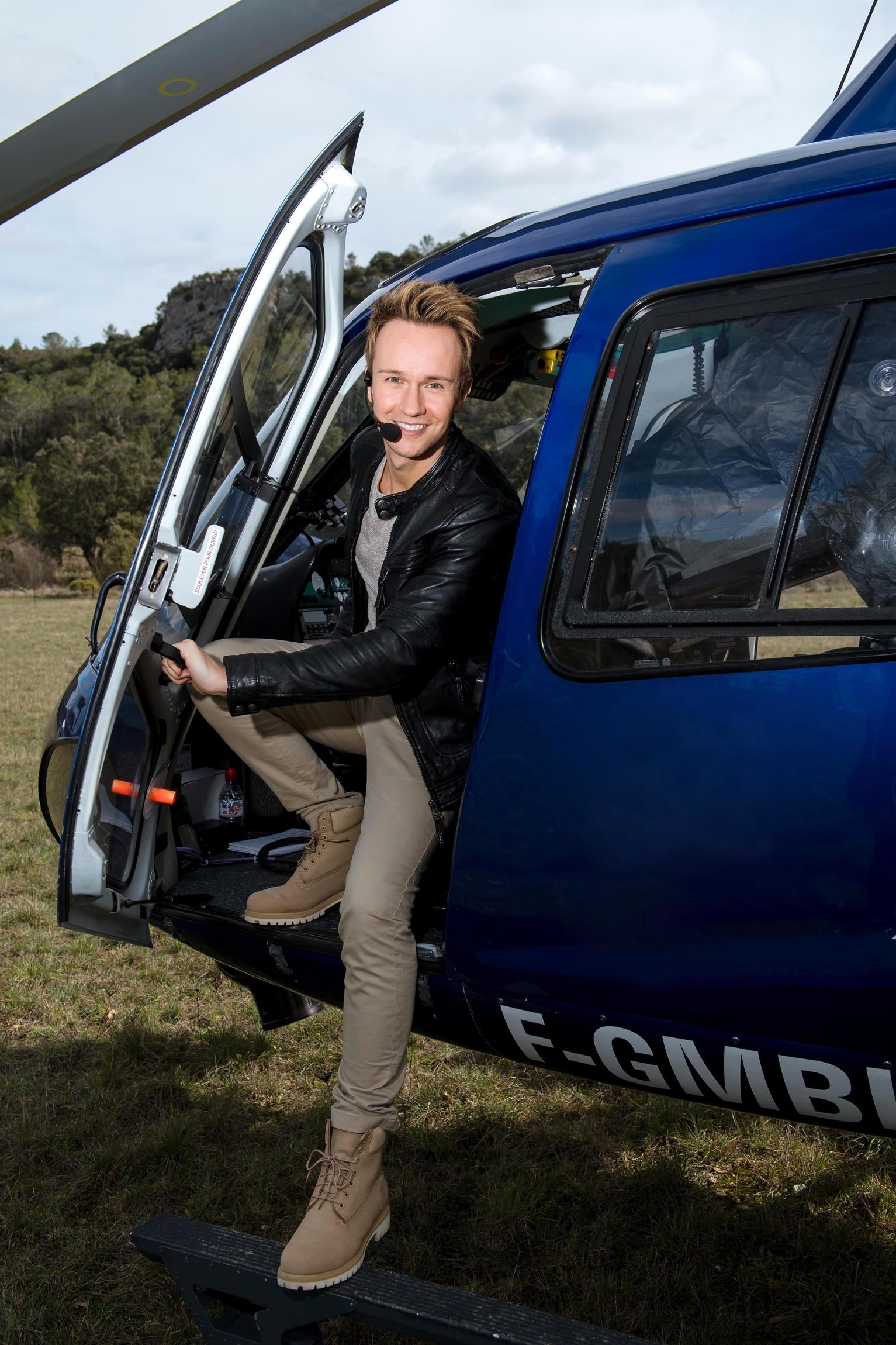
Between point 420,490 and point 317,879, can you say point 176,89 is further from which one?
point 317,879

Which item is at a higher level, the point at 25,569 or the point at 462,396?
the point at 462,396

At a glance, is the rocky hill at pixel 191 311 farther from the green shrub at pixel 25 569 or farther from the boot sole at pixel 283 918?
the boot sole at pixel 283 918

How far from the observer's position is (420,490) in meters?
2.23

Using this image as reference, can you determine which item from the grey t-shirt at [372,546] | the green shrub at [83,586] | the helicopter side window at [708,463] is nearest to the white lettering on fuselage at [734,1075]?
the helicopter side window at [708,463]

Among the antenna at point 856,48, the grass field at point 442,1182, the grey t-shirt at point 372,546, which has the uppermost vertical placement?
A: the antenna at point 856,48

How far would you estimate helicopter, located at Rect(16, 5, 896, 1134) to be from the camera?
167 centimetres

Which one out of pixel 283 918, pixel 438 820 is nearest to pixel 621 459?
pixel 438 820

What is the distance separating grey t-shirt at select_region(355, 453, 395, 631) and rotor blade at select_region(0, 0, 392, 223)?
83cm

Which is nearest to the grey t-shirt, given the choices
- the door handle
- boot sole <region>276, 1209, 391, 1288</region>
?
the door handle

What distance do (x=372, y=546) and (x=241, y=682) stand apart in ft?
1.61

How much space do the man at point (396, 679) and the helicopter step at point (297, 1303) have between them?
71mm

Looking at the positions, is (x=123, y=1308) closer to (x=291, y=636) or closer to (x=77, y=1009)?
(x=77, y=1009)

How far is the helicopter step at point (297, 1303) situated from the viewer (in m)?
1.91

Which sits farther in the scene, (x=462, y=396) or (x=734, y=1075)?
(x=462, y=396)
